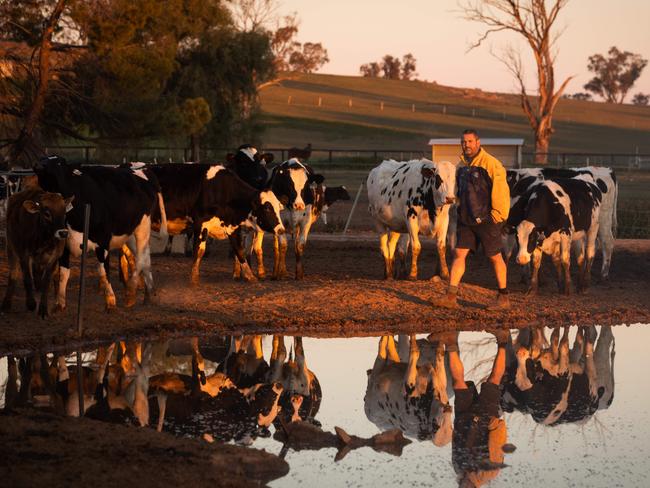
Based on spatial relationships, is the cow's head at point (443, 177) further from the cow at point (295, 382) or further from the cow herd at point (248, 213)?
the cow at point (295, 382)

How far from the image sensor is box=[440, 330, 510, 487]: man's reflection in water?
7.66m

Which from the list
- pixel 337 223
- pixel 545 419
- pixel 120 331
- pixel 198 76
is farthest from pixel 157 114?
pixel 545 419

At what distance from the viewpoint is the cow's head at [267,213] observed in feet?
57.6

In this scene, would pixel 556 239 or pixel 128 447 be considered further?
pixel 556 239

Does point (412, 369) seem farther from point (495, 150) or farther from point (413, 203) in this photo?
point (495, 150)

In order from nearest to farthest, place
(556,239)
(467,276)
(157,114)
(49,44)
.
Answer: (556,239)
(467,276)
(49,44)
(157,114)

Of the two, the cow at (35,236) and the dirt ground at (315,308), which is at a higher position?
the cow at (35,236)

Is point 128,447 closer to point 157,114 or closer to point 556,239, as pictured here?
point 556,239

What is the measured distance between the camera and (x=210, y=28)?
49594mm

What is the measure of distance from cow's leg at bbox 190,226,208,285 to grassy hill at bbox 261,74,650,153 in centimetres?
6408

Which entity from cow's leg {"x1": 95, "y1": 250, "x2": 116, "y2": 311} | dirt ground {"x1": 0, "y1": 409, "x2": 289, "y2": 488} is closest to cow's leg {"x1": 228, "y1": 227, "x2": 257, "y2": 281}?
cow's leg {"x1": 95, "y1": 250, "x2": 116, "y2": 311}

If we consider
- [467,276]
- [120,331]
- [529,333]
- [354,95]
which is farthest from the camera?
[354,95]

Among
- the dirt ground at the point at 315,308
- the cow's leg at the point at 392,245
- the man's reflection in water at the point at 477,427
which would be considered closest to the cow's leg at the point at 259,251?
the dirt ground at the point at 315,308

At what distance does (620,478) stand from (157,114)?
97.6 feet
